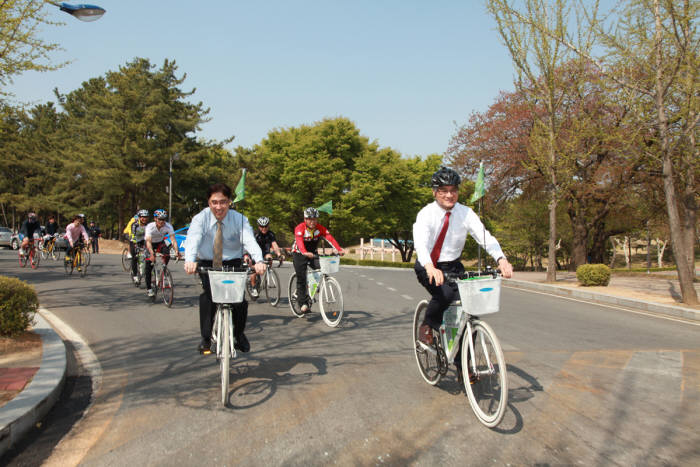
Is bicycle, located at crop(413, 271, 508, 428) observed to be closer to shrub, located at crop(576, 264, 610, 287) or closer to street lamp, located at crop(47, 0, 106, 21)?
street lamp, located at crop(47, 0, 106, 21)

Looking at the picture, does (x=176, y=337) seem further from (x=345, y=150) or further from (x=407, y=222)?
(x=407, y=222)

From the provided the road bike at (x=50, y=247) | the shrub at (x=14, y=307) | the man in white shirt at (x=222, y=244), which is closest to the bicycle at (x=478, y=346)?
the man in white shirt at (x=222, y=244)

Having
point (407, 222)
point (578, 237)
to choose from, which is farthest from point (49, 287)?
point (407, 222)

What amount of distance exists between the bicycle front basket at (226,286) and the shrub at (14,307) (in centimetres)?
326

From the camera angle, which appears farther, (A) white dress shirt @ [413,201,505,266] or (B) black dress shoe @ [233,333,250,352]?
(B) black dress shoe @ [233,333,250,352]

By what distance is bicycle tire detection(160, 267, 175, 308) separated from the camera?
406 inches

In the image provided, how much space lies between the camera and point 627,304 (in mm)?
12852

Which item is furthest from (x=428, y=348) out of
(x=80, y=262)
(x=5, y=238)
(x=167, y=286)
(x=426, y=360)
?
(x=5, y=238)

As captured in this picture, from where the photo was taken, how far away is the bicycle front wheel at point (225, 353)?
4.35m

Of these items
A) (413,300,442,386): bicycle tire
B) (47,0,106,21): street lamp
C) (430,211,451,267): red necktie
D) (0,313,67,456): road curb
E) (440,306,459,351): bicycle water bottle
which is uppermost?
(47,0,106,21): street lamp

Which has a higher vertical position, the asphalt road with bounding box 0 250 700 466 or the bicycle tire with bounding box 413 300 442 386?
the bicycle tire with bounding box 413 300 442 386

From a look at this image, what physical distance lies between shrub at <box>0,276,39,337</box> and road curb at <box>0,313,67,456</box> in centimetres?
69

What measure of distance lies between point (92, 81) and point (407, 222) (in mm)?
42916

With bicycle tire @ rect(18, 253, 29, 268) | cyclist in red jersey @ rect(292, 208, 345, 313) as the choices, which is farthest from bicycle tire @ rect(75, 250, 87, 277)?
cyclist in red jersey @ rect(292, 208, 345, 313)
